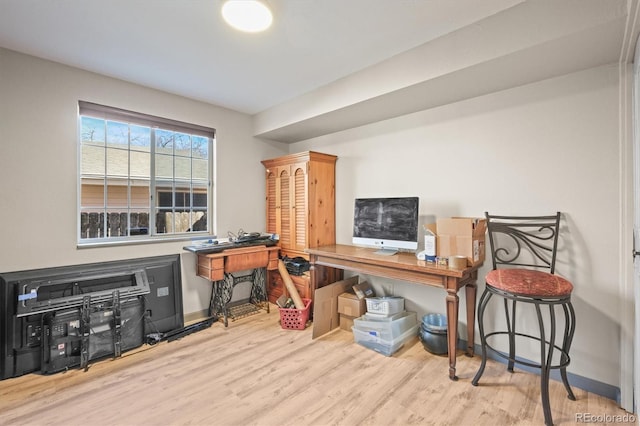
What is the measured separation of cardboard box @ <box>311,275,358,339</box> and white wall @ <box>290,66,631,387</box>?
0.68m

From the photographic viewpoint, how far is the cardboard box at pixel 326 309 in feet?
9.30

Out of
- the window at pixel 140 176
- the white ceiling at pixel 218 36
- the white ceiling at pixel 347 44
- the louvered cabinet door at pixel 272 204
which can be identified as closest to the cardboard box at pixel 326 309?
the louvered cabinet door at pixel 272 204

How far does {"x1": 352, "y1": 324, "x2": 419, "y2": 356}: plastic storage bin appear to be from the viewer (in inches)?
97.1

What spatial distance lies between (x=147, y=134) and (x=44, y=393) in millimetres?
2388

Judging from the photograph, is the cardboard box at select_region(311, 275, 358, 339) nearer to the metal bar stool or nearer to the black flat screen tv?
the black flat screen tv

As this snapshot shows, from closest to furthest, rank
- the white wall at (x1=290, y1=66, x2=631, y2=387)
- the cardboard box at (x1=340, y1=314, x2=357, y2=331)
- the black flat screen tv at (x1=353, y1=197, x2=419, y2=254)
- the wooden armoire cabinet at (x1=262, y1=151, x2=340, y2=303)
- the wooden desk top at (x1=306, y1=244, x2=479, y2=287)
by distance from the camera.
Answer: the white wall at (x1=290, y1=66, x2=631, y2=387) < the wooden desk top at (x1=306, y1=244, x2=479, y2=287) < the black flat screen tv at (x1=353, y1=197, x2=419, y2=254) < the cardboard box at (x1=340, y1=314, x2=357, y2=331) < the wooden armoire cabinet at (x1=262, y1=151, x2=340, y2=303)

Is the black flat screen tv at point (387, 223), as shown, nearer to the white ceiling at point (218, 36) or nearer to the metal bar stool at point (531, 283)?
the metal bar stool at point (531, 283)

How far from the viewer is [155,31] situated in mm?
2027

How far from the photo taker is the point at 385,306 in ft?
8.82

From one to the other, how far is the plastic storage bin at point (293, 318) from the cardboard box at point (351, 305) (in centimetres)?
39

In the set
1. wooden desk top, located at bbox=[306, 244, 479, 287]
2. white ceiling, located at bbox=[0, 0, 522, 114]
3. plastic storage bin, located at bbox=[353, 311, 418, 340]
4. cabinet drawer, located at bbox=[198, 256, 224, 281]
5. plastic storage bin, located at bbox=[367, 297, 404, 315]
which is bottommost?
plastic storage bin, located at bbox=[353, 311, 418, 340]

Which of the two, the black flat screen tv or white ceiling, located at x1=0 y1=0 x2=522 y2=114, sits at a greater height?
white ceiling, located at x1=0 y1=0 x2=522 y2=114

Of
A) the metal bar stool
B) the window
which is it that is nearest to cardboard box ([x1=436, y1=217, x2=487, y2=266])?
the metal bar stool

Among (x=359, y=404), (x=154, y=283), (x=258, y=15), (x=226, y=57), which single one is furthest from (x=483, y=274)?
(x=154, y=283)
